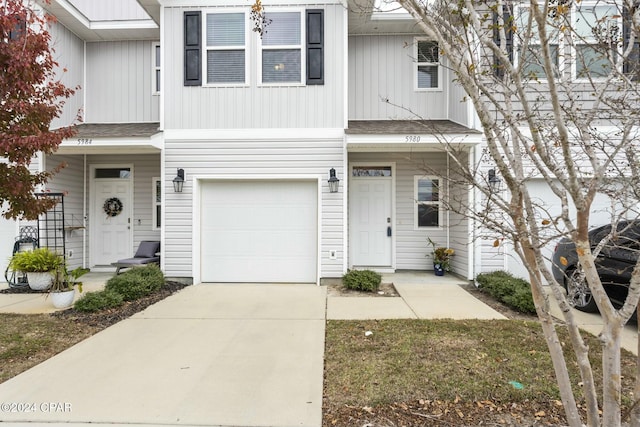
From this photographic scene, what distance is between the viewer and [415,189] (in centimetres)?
795

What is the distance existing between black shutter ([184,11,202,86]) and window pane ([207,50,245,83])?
200mm

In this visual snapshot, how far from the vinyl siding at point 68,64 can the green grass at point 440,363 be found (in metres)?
7.34

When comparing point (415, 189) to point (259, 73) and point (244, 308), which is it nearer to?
point (259, 73)

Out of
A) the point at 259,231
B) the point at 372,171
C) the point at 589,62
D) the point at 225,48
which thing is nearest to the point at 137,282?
the point at 259,231

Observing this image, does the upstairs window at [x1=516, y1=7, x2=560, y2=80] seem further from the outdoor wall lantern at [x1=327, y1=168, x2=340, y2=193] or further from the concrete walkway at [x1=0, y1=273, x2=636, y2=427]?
the outdoor wall lantern at [x1=327, y1=168, x2=340, y2=193]

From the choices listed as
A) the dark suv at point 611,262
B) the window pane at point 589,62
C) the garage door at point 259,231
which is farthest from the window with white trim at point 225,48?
the dark suv at point 611,262

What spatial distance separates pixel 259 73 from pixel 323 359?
5.47 metres

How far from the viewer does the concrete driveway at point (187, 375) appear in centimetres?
268

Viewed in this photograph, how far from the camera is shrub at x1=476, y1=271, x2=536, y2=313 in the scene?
5.16 m

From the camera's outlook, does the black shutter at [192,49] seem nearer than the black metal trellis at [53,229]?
Yes

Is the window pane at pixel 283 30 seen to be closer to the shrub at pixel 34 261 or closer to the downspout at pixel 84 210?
the downspout at pixel 84 210

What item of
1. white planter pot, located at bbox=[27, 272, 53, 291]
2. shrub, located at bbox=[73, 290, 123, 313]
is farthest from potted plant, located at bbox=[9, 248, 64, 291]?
shrub, located at bbox=[73, 290, 123, 313]

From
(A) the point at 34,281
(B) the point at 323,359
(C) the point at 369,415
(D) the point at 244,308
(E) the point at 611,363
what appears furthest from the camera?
(A) the point at 34,281

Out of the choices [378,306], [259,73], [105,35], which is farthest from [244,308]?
[105,35]
